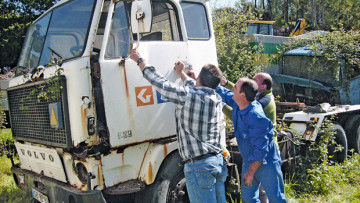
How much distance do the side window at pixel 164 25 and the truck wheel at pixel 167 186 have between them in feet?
4.55

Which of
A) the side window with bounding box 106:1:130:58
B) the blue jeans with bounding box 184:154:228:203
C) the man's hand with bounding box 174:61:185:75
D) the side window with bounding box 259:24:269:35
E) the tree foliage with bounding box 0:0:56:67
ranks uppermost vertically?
the tree foliage with bounding box 0:0:56:67

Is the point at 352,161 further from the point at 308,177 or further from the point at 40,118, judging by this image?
the point at 40,118

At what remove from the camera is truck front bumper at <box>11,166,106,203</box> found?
2916 millimetres

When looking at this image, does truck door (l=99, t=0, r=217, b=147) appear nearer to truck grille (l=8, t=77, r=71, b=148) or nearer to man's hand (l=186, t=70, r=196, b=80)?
man's hand (l=186, t=70, r=196, b=80)

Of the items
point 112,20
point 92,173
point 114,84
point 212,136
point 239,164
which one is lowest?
point 239,164

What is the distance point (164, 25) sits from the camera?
389 centimetres

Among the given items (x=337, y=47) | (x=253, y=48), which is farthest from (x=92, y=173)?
(x=253, y=48)

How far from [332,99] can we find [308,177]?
293 cm

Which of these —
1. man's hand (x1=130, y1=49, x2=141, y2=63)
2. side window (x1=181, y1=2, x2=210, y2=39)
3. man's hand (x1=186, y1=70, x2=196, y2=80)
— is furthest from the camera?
side window (x1=181, y1=2, x2=210, y2=39)

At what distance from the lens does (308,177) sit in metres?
5.02

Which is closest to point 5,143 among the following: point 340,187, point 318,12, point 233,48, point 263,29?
point 233,48

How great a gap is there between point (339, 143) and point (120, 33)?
15.5ft

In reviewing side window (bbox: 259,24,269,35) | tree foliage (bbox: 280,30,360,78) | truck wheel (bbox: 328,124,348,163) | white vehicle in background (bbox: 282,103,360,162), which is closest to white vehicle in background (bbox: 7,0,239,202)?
white vehicle in background (bbox: 282,103,360,162)

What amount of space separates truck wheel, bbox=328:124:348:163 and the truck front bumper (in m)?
4.50
